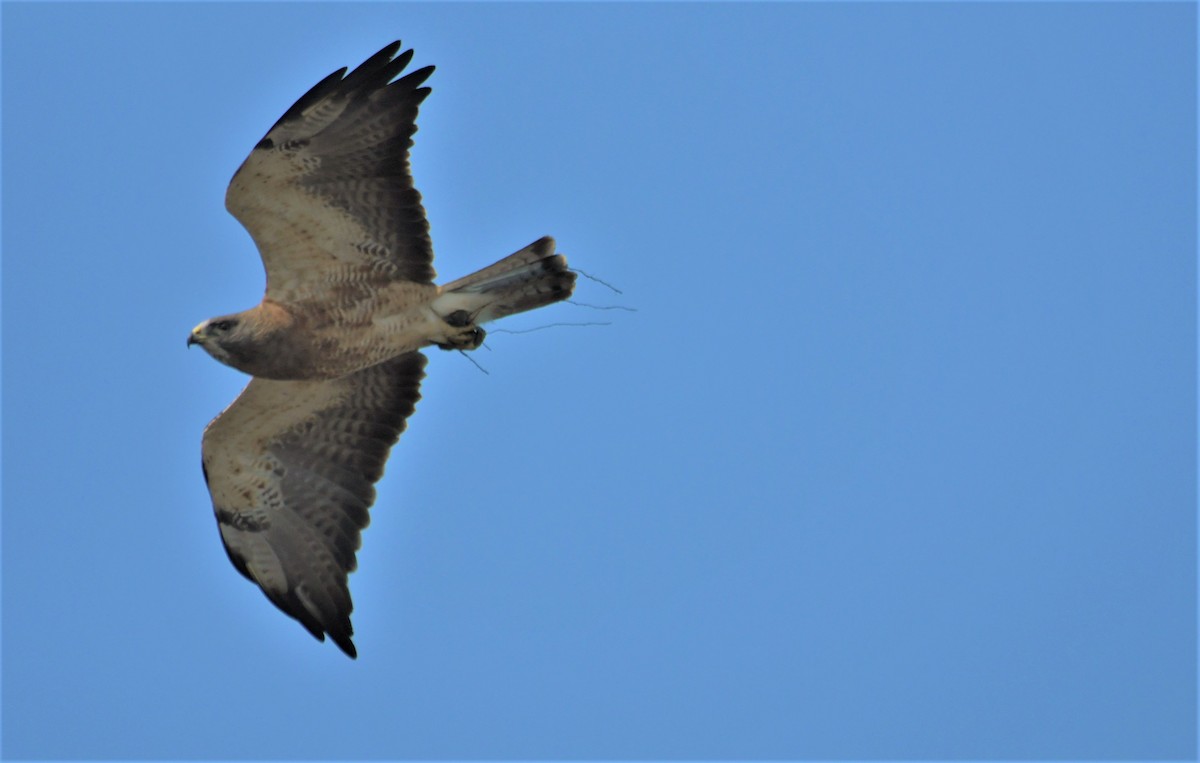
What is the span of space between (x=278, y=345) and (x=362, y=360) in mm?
686

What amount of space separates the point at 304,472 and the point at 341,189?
257 cm

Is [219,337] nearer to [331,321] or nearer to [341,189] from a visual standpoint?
[331,321]

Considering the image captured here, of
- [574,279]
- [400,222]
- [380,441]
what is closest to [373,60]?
[400,222]

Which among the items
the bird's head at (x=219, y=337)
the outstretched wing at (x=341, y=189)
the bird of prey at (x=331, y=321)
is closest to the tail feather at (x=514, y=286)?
the bird of prey at (x=331, y=321)

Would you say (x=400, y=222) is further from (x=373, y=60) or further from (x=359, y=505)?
(x=359, y=505)

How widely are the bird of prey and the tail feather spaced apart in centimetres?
1

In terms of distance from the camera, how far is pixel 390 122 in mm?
11742

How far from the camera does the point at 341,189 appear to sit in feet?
39.0

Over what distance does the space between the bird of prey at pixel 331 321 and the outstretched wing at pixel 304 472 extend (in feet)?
0.04

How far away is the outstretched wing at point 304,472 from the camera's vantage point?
42.6ft

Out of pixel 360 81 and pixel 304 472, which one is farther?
pixel 304 472

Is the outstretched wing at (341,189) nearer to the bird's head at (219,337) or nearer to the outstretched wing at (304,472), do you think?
the bird's head at (219,337)

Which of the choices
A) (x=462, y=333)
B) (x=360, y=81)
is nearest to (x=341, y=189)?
(x=360, y=81)

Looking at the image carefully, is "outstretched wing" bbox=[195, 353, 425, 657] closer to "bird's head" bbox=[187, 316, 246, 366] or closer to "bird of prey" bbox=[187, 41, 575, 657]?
"bird of prey" bbox=[187, 41, 575, 657]
